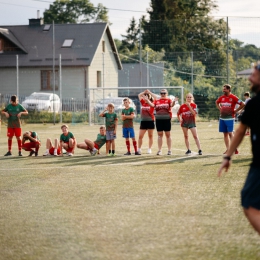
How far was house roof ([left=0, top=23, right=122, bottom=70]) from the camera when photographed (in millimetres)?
56625

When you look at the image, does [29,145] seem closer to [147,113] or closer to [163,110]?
[147,113]

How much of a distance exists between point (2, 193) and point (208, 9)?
67283mm

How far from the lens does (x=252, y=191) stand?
21.1 ft

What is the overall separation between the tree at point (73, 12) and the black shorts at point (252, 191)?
281ft

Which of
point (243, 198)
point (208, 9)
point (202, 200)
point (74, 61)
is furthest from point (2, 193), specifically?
point (208, 9)

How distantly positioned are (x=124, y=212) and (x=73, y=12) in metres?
87.3

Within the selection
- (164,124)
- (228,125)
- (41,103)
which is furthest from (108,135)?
(41,103)

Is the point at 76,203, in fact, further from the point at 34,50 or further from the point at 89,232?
the point at 34,50

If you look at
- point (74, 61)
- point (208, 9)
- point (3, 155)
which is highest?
point (208, 9)

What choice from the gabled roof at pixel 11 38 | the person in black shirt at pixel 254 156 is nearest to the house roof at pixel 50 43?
the gabled roof at pixel 11 38

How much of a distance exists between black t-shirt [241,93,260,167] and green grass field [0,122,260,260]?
132 cm

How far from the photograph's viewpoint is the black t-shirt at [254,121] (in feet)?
20.8

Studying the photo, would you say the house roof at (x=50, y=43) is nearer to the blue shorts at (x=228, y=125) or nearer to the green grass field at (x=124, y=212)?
the blue shorts at (x=228, y=125)

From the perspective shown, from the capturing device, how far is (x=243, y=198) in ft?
21.3
